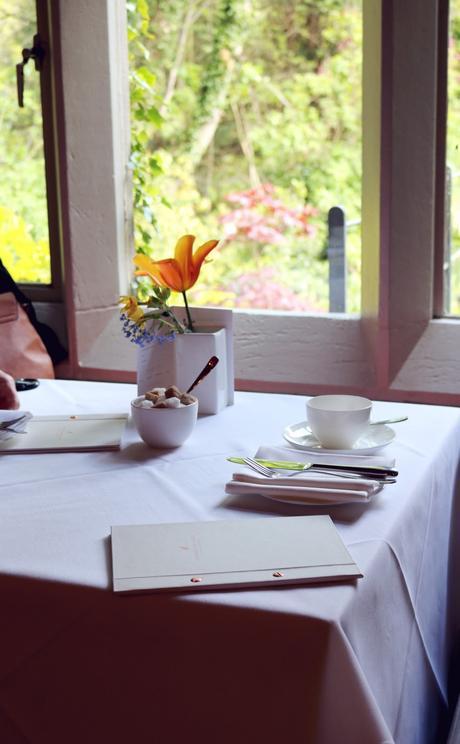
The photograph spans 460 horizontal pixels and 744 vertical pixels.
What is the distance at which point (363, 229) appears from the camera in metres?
2.28

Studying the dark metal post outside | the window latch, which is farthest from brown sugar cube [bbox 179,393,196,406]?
the window latch

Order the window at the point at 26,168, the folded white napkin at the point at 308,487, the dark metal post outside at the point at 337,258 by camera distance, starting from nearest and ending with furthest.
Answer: the folded white napkin at the point at 308,487 → the dark metal post outside at the point at 337,258 → the window at the point at 26,168

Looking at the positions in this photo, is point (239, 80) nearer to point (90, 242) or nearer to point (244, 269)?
point (244, 269)

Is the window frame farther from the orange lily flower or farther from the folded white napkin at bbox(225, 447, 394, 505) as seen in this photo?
the folded white napkin at bbox(225, 447, 394, 505)

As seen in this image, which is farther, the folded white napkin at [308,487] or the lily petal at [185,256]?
the lily petal at [185,256]

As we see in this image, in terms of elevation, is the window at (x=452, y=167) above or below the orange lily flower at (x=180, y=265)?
above

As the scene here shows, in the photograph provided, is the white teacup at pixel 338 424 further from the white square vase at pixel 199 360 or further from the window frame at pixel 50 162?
the window frame at pixel 50 162

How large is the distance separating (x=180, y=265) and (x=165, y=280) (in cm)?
4

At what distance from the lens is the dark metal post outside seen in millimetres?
2520

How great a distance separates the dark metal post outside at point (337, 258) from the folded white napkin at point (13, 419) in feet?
3.96

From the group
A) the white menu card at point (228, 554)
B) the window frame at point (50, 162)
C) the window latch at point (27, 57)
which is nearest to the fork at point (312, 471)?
the white menu card at point (228, 554)

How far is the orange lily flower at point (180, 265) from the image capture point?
1.59m

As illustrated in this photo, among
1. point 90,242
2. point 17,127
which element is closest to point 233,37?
point 17,127

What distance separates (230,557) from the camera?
3.32 ft
